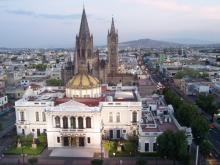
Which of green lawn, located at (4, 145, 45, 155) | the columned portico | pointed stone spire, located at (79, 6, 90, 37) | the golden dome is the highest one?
pointed stone spire, located at (79, 6, 90, 37)

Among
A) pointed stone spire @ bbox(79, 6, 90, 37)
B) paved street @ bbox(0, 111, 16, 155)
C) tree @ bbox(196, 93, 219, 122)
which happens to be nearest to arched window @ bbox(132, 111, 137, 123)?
tree @ bbox(196, 93, 219, 122)

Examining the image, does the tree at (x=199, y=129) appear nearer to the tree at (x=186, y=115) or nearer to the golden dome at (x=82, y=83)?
the tree at (x=186, y=115)

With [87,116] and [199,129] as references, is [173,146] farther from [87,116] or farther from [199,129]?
[87,116]

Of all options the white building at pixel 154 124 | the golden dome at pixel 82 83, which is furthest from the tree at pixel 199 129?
the golden dome at pixel 82 83

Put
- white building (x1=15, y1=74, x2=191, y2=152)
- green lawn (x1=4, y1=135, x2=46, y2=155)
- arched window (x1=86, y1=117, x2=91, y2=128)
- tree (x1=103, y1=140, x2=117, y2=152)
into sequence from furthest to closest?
arched window (x1=86, y1=117, x2=91, y2=128) < white building (x1=15, y1=74, x2=191, y2=152) < tree (x1=103, y1=140, x2=117, y2=152) < green lawn (x1=4, y1=135, x2=46, y2=155)

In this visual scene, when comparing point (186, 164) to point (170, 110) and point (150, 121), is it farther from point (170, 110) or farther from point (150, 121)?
point (170, 110)

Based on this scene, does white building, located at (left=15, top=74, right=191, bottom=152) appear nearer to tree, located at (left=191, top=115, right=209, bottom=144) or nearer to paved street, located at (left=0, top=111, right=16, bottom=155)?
paved street, located at (left=0, top=111, right=16, bottom=155)

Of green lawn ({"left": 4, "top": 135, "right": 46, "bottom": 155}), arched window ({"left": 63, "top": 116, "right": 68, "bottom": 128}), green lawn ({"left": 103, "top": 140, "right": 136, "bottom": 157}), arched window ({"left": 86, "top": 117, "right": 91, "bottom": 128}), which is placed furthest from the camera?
arched window ({"left": 63, "top": 116, "right": 68, "bottom": 128})

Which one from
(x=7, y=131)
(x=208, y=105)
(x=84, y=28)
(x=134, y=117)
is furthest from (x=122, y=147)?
(x=84, y=28)
